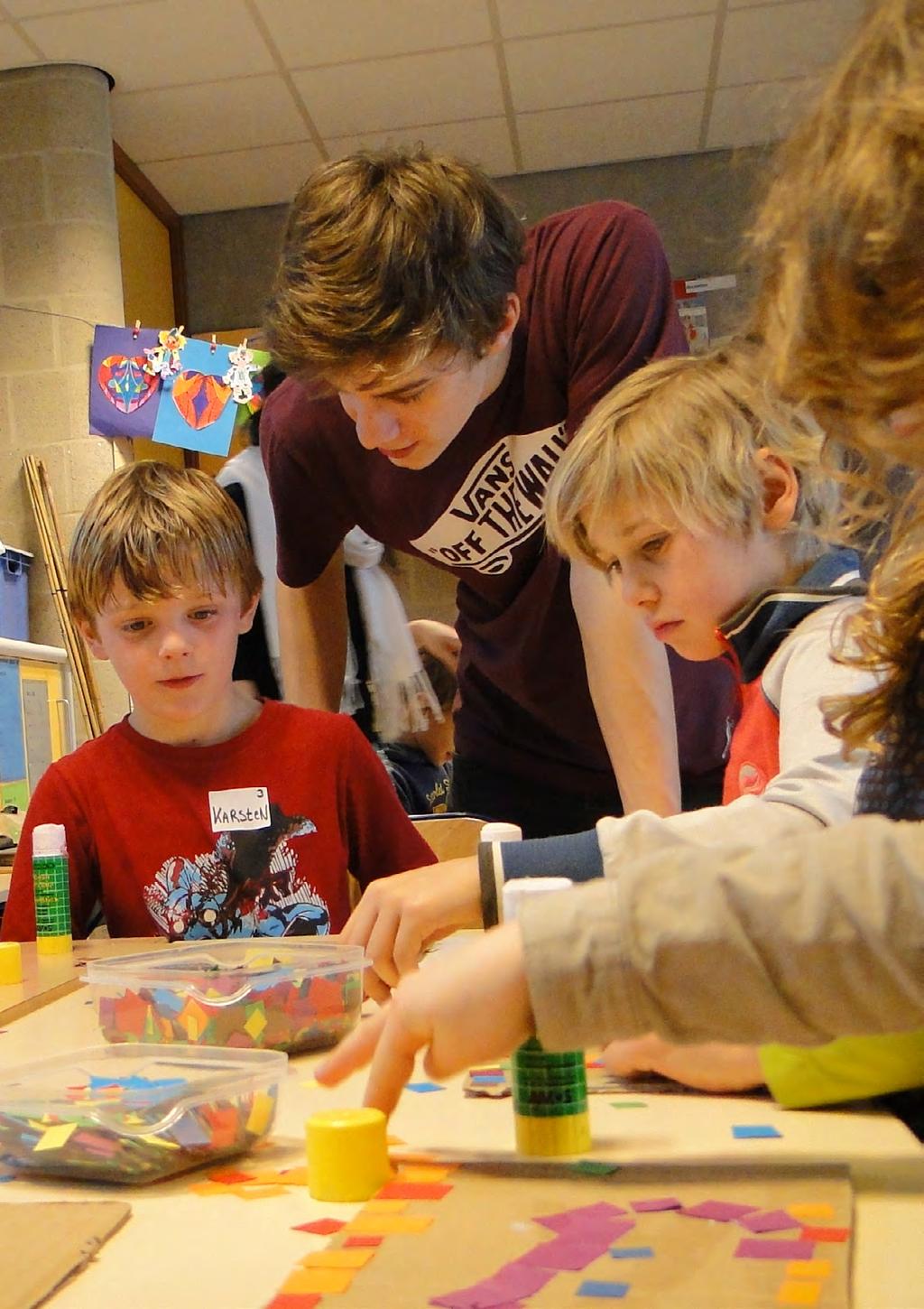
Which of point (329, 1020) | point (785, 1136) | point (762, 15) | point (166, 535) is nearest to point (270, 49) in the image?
point (762, 15)

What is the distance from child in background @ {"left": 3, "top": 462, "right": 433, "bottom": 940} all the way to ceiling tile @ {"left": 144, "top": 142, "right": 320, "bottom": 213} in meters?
2.76

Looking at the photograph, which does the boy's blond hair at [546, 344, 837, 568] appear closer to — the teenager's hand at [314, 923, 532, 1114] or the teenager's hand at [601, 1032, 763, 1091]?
the teenager's hand at [601, 1032, 763, 1091]

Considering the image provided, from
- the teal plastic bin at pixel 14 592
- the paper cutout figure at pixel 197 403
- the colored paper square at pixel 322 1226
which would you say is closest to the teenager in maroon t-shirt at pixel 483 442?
the colored paper square at pixel 322 1226

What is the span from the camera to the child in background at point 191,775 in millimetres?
1474

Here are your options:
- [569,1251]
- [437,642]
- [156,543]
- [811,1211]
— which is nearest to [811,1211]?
[811,1211]

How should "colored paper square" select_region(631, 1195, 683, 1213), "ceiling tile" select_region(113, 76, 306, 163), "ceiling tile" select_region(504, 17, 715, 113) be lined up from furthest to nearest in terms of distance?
"ceiling tile" select_region(113, 76, 306, 163) → "ceiling tile" select_region(504, 17, 715, 113) → "colored paper square" select_region(631, 1195, 683, 1213)

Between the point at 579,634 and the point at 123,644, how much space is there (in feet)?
1.73

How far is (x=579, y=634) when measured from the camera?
1.64 m

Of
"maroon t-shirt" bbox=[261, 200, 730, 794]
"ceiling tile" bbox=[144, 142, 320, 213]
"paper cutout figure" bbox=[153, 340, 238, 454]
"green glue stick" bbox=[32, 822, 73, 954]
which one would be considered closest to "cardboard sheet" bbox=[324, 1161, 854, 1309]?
"green glue stick" bbox=[32, 822, 73, 954]

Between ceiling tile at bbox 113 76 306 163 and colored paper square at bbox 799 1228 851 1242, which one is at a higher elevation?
ceiling tile at bbox 113 76 306 163

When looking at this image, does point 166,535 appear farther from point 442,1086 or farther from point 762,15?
point 762,15

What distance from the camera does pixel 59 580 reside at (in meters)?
3.53

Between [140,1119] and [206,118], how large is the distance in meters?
3.66

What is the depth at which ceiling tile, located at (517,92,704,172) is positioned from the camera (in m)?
3.96
